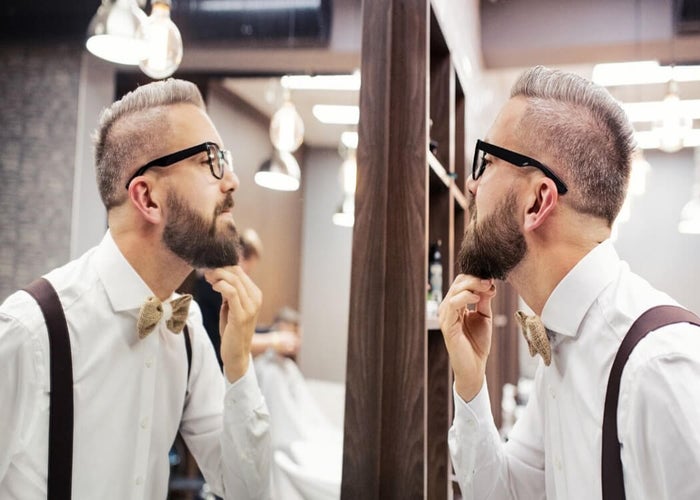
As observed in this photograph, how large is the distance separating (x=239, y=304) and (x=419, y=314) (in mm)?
529

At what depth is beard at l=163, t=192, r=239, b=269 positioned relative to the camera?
1.39 metres

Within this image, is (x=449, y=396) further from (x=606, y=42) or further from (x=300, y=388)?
(x=606, y=42)

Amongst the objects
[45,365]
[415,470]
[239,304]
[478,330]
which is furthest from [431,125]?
[45,365]

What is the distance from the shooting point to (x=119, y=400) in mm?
1354

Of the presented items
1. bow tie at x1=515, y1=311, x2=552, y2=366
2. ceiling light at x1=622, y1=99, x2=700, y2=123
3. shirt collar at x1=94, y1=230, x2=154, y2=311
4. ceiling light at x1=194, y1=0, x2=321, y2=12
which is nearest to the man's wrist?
shirt collar at x1=94, y1=230, x2=154, y2=311

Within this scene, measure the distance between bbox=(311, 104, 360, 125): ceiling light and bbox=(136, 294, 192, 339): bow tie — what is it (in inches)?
28.3

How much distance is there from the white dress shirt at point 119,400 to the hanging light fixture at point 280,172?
1.52 ft

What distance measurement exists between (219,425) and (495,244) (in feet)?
2.73

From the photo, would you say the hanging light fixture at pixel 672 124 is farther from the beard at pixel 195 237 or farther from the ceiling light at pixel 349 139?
the beard at pixel 195 237

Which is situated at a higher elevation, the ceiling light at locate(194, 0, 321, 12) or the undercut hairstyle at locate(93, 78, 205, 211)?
the ceiling light at locate(194, 0, 321, 12)

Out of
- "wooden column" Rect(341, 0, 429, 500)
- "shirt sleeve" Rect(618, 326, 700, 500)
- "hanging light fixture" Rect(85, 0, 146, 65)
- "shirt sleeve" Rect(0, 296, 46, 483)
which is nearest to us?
"shirt sleeve" Rect(618, 326, 700, 500)

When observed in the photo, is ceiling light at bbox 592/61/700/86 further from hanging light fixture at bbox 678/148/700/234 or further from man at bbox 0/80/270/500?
man at bbox 0/80/270/500

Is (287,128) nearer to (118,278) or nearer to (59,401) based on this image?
(118,278)

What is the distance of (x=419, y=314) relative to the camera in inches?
67.0
